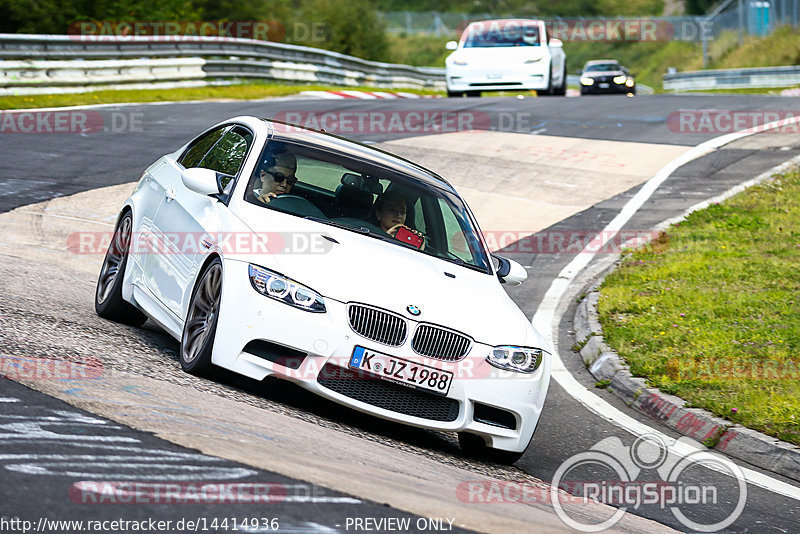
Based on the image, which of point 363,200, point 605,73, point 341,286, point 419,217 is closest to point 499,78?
point 605,73

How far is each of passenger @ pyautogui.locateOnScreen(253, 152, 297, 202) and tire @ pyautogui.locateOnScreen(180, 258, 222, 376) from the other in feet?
2.47

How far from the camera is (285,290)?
19.5 feet

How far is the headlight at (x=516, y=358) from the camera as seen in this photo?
20.3ft

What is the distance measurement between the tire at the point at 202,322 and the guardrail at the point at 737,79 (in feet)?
96.9

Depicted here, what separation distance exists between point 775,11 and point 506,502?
38862mm

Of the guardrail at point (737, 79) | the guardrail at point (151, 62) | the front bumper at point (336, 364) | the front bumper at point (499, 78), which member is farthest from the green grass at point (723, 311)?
the guardrail at point (737, 79)

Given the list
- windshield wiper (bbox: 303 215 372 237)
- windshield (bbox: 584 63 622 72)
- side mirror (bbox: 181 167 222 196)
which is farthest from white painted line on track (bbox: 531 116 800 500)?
windshield (bbox: 584 63 622 72)

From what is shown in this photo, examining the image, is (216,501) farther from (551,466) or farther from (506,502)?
(551,466)

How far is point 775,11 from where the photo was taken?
4006 cm

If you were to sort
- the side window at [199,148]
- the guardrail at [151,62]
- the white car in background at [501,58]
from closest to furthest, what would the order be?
1. the side window at [199,148]
2. the guardrail at [151,62]
3. the white car in background at [501,58]

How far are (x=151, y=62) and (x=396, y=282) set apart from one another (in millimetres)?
20278

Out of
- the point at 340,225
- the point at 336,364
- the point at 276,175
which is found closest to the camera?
the point at 336,364

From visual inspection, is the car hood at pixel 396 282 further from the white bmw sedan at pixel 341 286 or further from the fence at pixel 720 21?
the fence at pixel 720 21

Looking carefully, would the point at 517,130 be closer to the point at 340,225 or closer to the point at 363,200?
the point at 363,200
